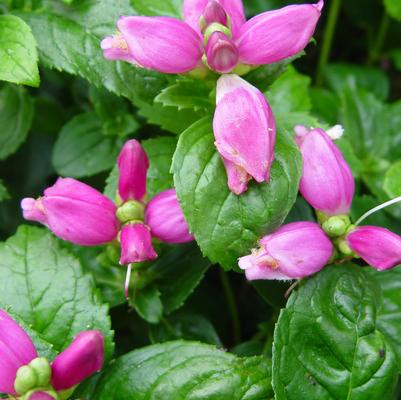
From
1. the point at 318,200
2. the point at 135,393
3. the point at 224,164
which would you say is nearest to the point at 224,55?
the point at 224,164

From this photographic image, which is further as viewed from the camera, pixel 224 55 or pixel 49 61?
pixel 49 61

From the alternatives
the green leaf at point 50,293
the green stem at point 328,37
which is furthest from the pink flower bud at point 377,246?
the green stem at point 328,37

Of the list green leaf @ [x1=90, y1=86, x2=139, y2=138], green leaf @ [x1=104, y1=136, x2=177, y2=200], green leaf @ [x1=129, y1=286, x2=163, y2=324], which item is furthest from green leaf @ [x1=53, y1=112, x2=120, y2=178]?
green leaf @ [x1=129, y1=286, x2=163, y2=324]

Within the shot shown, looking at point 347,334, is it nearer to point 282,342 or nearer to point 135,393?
point 282,342

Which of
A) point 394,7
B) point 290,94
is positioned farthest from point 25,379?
point 394,7

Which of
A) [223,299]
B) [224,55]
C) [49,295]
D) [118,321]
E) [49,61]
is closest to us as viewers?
[224,55]

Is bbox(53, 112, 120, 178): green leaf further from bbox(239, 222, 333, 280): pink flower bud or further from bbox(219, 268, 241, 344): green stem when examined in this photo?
bbox(239, 222, 333, 280): pink flower bud

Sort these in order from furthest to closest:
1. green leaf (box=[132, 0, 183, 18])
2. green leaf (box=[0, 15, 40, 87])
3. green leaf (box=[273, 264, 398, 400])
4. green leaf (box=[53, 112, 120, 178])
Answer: green leaf (box=[53, 112, 120, 178]) < green leaf (box=[132, 0, 183, 18]) < green leaf (box=[0, 15, 40, 87]) < green leaf (box=[273, 264, 398, 400])
